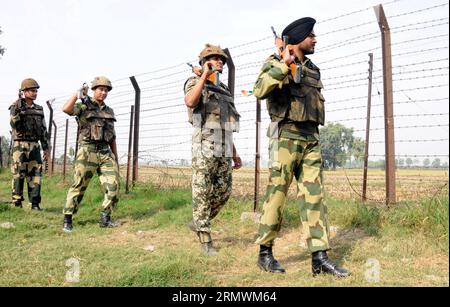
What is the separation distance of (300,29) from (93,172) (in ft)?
10.3

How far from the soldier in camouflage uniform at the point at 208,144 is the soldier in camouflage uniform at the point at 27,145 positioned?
3.60 m

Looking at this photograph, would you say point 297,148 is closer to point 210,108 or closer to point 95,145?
point 210,108

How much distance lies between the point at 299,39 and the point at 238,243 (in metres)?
1.96

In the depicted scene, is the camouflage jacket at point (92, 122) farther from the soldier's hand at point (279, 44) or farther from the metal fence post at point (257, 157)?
the soldier's hand at point (279, 44)

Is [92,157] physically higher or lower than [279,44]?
lower

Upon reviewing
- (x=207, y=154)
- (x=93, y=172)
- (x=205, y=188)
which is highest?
(x=207, y=154)

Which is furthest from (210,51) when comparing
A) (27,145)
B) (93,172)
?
(27,145)

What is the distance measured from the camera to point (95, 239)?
429 cm

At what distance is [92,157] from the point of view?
4969mm

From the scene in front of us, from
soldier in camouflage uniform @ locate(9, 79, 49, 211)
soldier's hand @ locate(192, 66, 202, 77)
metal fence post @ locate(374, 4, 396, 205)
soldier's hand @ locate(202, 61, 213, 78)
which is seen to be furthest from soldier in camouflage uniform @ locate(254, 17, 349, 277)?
soldier in camouflage uniform @ locate(9, 79, 49, 211)

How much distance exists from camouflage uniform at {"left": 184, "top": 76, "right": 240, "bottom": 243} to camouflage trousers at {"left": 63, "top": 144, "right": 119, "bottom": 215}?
67.0 inches

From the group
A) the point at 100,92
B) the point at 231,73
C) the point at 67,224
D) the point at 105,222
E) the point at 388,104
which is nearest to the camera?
the point at 388,104

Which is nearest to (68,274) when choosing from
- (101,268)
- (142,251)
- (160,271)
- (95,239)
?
(101,268)
